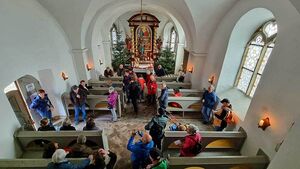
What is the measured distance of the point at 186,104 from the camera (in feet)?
23.8

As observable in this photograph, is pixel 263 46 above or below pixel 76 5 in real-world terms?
below

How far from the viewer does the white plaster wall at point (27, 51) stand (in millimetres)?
4541

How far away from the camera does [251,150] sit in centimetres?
471

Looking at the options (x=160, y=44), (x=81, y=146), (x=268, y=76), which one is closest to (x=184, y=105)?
(x=268, y=76)

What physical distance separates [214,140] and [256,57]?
3367 mm

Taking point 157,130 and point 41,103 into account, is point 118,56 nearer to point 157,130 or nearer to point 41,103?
point 41,103

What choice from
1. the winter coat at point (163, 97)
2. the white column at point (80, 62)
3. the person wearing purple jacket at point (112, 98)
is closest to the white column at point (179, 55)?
the white column at point (80, 62)

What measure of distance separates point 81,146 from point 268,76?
15.0 feet

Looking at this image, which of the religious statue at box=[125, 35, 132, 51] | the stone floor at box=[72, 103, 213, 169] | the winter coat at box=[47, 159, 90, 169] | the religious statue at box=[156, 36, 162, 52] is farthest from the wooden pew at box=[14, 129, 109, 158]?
the religious statue at box=[156, 36, 162, 52]

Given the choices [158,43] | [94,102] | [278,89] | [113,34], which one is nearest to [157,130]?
[278,89]

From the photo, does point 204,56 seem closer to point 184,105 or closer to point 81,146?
point 184,105

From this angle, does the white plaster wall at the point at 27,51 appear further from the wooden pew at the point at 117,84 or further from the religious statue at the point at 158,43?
the religious statue at the point at 158,43

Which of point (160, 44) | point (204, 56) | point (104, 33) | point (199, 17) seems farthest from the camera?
point (160, 44)

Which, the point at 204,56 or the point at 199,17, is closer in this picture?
the point at 199,17
